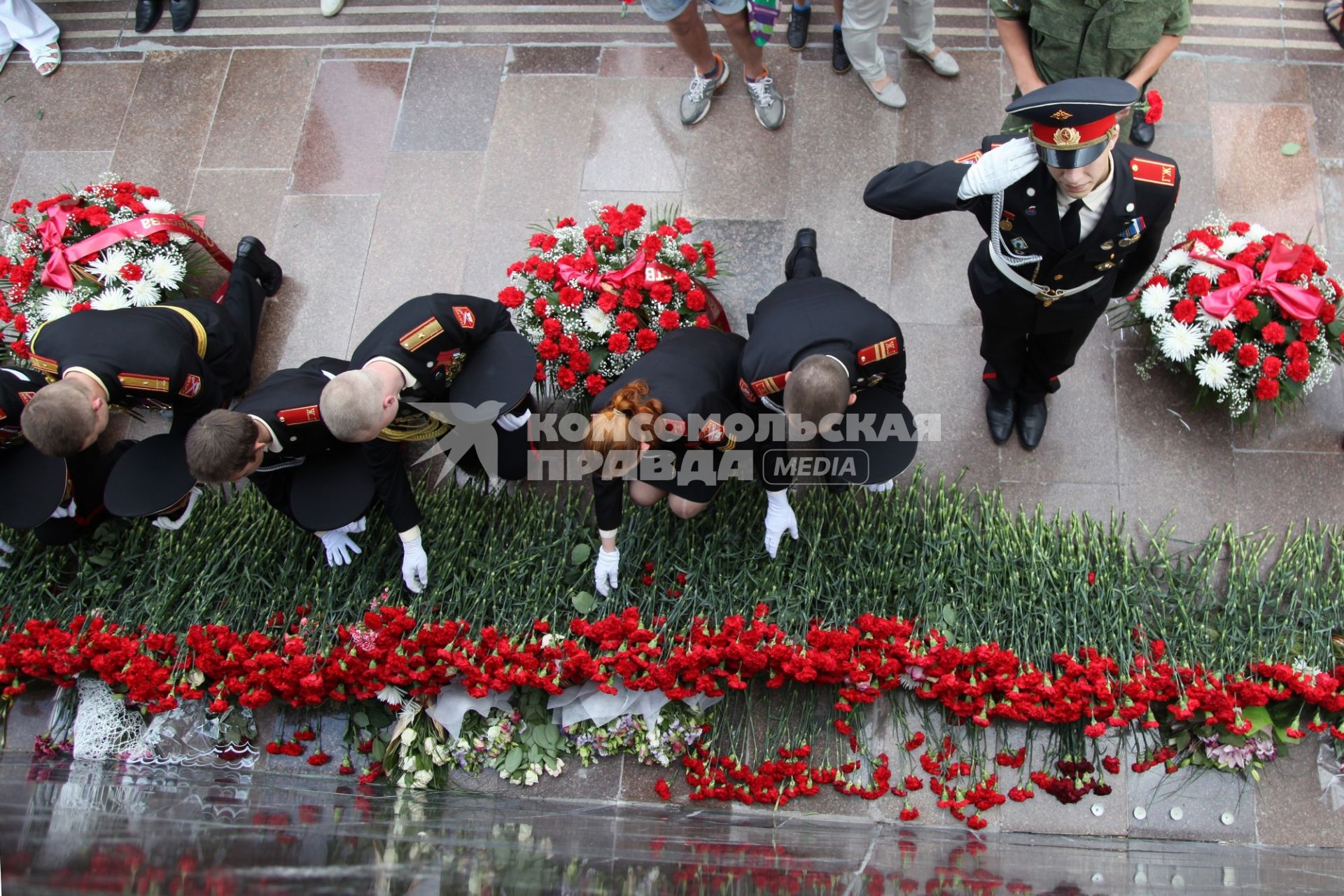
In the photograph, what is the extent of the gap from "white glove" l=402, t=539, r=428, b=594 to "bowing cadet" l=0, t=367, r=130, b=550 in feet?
4.30

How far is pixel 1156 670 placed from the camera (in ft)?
11.1

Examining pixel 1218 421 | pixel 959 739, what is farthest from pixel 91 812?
pixel 1218 421

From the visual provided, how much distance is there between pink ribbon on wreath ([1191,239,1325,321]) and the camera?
350cm

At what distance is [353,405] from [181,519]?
143 centimetres

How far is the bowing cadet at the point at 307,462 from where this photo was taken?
11.1 ft

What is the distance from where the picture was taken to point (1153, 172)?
2.91 meters

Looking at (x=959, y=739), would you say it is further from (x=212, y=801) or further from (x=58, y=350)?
(x=58, y=350)

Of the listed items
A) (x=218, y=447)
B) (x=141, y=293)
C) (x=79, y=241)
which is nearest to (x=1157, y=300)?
(x=218, y=447)

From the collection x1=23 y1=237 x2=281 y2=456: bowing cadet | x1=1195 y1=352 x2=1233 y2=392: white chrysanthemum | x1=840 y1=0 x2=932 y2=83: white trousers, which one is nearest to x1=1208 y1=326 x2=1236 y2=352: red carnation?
x1=1195 y1=352 x2=1233 y2=392: white chrysanthemum

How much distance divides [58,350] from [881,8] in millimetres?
3547

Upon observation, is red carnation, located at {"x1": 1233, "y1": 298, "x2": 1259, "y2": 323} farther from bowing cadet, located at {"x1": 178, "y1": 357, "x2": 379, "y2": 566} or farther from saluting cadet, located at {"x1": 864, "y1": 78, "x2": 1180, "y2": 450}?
bowing cadet, located at {"x1": 178, "y1": 357, "x2": 379, "y2": 566}

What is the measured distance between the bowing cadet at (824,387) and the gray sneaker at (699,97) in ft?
3.67

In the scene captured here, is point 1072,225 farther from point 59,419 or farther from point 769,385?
point 59,419

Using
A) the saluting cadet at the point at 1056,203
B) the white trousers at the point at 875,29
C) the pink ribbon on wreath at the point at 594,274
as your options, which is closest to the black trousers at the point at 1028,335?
the saluting cadet at the point at 1056,203
